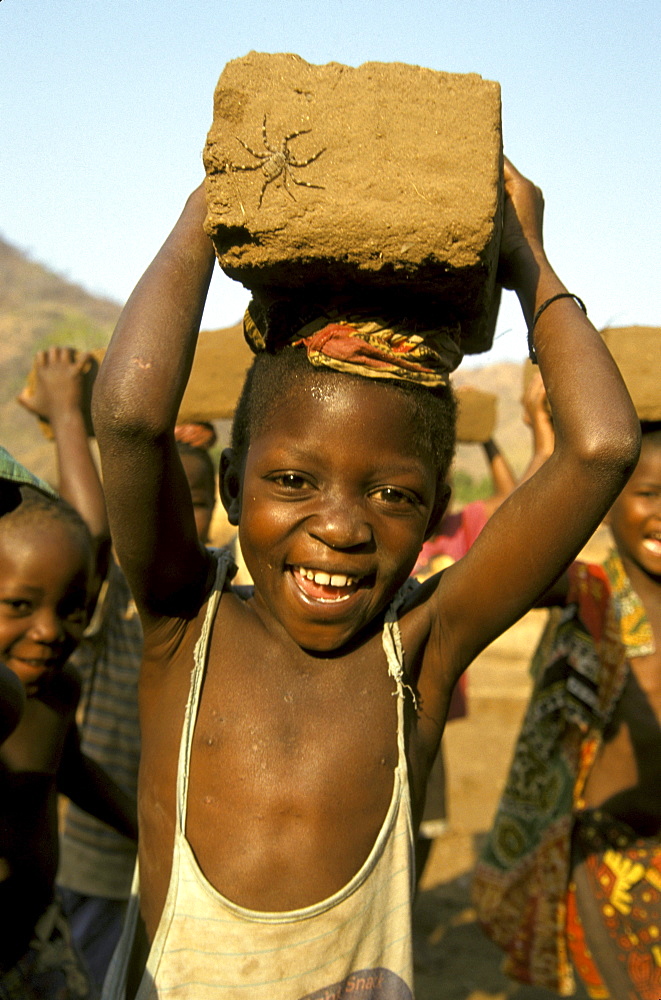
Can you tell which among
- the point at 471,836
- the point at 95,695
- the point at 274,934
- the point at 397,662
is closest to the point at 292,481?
the point at 397,662

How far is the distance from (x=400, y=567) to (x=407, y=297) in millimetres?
527

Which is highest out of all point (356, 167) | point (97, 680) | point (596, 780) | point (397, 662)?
point (356, 167)

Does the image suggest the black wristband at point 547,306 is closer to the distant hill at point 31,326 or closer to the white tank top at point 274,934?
the white tank top at point 274,934

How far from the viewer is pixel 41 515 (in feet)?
7.95

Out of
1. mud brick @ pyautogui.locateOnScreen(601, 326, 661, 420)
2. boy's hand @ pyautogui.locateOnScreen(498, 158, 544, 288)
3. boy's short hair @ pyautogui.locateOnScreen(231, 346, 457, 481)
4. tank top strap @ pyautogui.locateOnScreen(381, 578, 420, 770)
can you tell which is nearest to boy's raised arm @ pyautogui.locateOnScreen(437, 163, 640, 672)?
boy's hand @ pyautogui.locateOnScreen(498, 158, 544, 288)

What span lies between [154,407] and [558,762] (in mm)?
2244

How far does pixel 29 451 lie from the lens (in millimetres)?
23469

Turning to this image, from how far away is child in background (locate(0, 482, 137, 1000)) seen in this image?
2287 millimetres

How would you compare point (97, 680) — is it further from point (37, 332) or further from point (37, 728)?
point (37, 332)

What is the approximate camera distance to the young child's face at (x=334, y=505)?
5.70 ft

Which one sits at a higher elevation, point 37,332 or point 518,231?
point 518,231

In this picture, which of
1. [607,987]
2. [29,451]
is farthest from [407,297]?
[29,451]

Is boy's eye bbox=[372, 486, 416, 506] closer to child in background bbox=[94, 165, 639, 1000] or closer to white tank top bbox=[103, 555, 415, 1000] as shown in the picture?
child in background bbox=[94, 165, 639, 1000]

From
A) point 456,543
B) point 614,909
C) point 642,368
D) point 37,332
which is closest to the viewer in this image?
point 642,368
